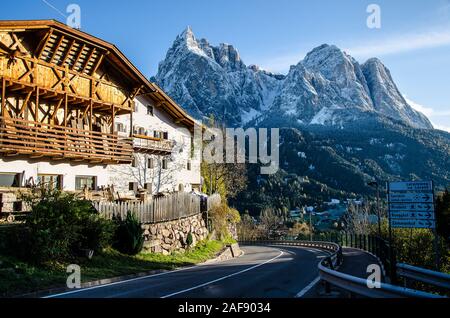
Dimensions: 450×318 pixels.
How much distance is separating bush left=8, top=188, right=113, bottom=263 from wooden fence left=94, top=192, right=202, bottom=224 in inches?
128

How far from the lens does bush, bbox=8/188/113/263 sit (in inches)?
648

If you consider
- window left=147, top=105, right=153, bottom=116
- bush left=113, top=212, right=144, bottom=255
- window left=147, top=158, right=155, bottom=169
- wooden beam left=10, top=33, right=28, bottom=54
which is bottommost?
bush left=113, top=212, right=144, bottom=255

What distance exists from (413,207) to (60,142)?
23235mm

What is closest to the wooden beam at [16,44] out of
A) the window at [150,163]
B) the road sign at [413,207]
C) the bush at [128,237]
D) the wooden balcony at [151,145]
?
the wooden balcony at [151,145]

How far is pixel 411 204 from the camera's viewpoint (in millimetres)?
14273

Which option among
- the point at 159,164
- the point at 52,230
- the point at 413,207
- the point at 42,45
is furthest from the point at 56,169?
the point at 413,207

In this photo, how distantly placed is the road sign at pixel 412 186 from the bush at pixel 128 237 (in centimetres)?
1350

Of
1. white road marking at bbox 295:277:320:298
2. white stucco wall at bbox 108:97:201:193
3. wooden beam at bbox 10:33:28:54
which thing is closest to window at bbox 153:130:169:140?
white stucco wall at bbox 108:97:201:193

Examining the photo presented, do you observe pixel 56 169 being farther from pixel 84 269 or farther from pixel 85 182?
pixel 84 269

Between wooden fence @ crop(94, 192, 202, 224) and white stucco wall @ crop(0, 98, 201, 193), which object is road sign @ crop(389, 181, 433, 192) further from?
white stucco wall @ crop(0, 98, 201, 193)

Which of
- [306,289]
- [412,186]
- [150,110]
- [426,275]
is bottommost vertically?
[306,289]

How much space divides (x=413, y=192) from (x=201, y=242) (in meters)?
22.4

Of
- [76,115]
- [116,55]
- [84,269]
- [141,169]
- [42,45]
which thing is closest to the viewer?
[84,269]
